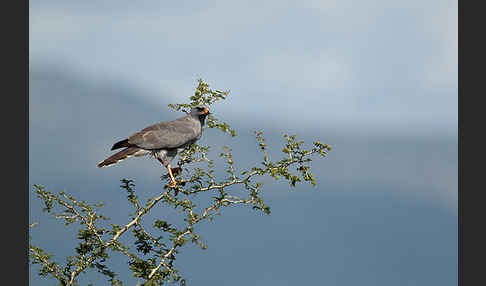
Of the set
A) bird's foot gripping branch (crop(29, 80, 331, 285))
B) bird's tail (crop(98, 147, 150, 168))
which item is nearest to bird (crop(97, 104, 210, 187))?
bird's tail (crop(98, 147, 150, 168))

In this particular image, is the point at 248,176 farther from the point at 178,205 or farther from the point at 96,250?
the point at 96,250

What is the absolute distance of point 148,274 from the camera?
15.1 m

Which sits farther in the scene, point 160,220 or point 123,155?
point 123,155

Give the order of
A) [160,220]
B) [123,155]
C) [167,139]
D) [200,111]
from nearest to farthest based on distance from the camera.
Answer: [160,220] → [123,155] → [167,139] → [200,111]

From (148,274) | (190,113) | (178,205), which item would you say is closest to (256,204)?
(178,205)

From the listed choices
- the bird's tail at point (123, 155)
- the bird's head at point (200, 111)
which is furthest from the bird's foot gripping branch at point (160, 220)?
the bird's head at point (200, 111)

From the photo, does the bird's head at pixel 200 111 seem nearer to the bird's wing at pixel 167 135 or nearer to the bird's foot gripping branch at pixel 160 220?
the bird's wing at pixel 167 135

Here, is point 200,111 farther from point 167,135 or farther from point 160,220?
point 160,220

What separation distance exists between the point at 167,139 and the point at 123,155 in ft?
3.93

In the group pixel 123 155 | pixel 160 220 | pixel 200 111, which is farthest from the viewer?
pixel 200 111

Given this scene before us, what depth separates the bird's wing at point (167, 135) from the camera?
17.0 meters

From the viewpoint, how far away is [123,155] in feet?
54.1

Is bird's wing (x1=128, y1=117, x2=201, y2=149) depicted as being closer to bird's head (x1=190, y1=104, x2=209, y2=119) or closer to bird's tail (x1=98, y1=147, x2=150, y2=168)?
bird's tail (x1=98, y1=147, x2=150, y2=168)

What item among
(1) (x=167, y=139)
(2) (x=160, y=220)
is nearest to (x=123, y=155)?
(1) (x=167, y=139)
